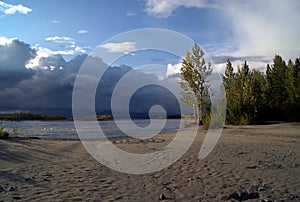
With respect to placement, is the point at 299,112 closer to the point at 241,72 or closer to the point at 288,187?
the point at 241,72

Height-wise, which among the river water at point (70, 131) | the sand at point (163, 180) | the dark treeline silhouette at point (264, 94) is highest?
the dark treeline silhouette at point (264, 94)

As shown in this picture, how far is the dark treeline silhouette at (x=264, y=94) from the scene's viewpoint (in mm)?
32656

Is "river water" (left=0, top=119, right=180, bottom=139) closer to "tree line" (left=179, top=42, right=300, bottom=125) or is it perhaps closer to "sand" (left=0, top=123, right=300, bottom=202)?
"tree line" (left=179, top=42, right=300, bottom=125)

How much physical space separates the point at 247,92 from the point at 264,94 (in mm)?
5812

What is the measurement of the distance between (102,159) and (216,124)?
18.8m

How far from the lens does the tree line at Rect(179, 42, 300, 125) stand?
30.2 m

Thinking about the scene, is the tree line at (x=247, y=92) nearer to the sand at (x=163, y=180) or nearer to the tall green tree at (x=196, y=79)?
the tall green tree at (x=196, y=79)

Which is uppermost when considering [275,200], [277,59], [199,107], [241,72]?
[277,59]

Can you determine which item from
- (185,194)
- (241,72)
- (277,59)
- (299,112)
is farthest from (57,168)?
(277,59)

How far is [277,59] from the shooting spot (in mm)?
43031

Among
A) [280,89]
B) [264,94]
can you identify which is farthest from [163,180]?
[280,89]

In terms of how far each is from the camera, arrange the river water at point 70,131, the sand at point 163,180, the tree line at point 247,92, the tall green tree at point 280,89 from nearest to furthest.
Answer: the sand at point 163,180
the river water at point 70,131
the tree line at point 247,92
the tall green tree at point 280,89

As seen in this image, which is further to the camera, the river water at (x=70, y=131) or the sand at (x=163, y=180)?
the river water at (x=70, y=131)

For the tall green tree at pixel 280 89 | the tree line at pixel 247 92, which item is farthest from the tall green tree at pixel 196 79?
the tall green tree at pixel 280 89
